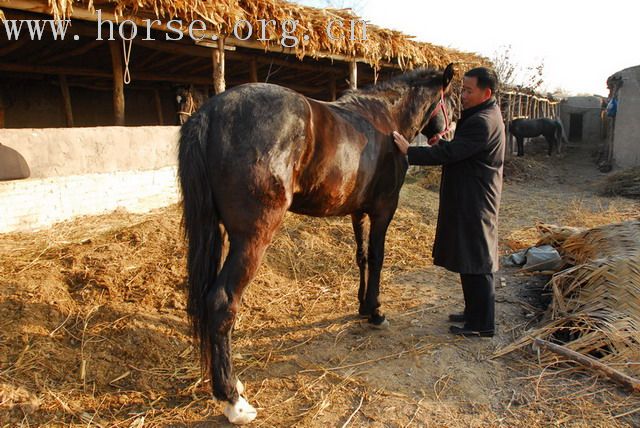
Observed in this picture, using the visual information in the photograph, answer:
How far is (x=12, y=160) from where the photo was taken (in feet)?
13.3

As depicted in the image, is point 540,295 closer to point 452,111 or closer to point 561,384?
point 561,384

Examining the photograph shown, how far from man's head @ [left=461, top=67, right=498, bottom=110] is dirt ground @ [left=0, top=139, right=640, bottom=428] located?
1.83m

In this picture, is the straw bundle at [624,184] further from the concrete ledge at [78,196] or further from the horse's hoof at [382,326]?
the concrete ledge at [78,196]

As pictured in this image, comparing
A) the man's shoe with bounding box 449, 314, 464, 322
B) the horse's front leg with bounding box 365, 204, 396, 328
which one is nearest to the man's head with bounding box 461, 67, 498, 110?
the horse's front leg with bounding box 365, 204, 396, 328

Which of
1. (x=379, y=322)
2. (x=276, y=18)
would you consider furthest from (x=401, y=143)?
(x=276, y=18)

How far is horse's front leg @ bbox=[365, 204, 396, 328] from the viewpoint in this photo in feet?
10.8

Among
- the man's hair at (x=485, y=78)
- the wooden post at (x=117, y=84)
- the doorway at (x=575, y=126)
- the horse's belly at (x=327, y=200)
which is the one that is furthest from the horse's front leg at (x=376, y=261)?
the doorway at (x=575, y=126)

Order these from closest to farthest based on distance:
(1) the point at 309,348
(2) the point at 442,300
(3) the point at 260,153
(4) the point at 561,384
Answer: (3) the point at 260,153
(4) the point at 561,384
(1) the point at 309,348
(2) the point at 442,300

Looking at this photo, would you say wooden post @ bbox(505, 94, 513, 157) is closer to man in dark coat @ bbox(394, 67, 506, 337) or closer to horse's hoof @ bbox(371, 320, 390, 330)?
man in dark coat @ bbox(394, 67, 506, 337)

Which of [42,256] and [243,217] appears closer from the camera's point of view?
[243,217]

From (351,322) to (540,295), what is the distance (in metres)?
1.99

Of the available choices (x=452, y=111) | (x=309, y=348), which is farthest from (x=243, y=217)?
(x=452, y=111)

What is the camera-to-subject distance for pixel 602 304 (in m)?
3.09

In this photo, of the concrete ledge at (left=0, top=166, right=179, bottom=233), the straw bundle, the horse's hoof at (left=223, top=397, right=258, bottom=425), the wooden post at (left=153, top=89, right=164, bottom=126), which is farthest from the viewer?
the wooden post at (left=153, top=89, right=164, bottom=126)
